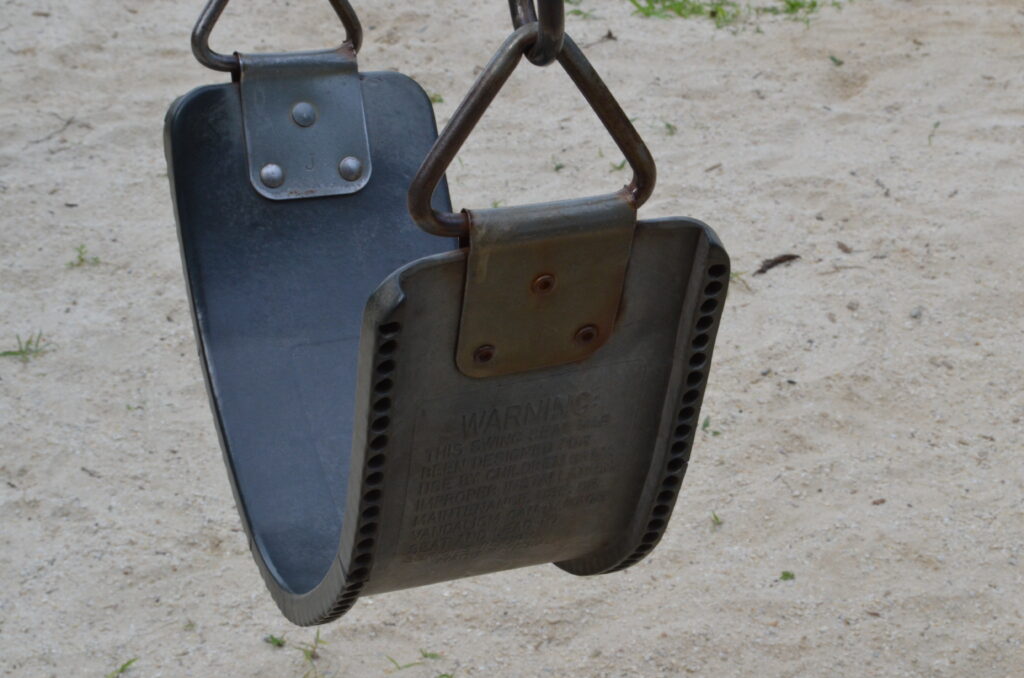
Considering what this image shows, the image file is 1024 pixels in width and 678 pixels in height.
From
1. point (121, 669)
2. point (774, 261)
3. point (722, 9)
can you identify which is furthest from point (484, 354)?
point (722, 9)

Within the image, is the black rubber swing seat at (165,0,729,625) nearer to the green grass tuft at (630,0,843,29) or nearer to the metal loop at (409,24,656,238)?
the metal loop at (409,24,656,238)

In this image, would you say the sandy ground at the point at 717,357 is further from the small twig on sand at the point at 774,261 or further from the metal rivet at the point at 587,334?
the metal rivet at the point at 587,334

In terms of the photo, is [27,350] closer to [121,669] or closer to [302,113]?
[121,669]

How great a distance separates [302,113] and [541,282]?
26.1 inches

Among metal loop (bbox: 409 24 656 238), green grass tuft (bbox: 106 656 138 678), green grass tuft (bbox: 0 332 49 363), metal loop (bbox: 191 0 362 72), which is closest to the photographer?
metal loop (bbox: 409 24 656 238)

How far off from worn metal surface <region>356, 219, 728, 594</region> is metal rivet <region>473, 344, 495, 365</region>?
0.7 inches

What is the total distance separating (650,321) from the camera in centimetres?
90

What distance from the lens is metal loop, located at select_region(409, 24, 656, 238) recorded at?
2.49 ft

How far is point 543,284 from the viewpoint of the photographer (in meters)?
0.83

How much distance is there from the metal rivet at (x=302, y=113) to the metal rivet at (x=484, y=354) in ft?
2.12

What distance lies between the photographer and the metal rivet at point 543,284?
2.70 feet

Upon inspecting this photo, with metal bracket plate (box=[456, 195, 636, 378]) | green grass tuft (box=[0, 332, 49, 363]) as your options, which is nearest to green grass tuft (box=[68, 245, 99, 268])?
green grass tuft (box=[0, 332, 49, 363])

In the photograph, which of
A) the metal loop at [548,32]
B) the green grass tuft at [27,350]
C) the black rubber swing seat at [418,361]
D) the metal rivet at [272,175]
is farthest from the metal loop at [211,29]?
the green grass tuft at [27,350]

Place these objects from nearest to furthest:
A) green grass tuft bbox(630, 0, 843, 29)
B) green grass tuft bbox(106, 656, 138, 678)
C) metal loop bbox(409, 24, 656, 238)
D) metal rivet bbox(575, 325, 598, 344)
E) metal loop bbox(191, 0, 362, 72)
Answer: metal loop bbox(409, 24, 656, 238)
metal rivet bbox(575, 325, 598, 344)
metal loop bbox(191, 0, 362, 72)
green grass tuft bbox(106, 656, 138, 678)
green grass tuft bbox(630, 0, 843, 29)
